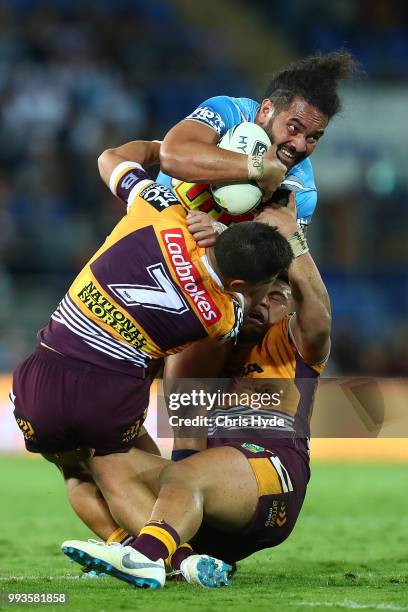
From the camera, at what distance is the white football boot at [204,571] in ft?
16.3

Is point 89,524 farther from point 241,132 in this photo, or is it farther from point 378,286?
point 378,286

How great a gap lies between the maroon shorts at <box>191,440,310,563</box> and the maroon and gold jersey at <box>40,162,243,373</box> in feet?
2.12

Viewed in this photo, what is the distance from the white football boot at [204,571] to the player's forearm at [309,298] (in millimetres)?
1210

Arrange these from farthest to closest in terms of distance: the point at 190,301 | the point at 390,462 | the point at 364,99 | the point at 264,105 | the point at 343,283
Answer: the point at 364,99 → the point at 343,283 → the point at 390,462 → the point at 264,105 → the point at 190,301

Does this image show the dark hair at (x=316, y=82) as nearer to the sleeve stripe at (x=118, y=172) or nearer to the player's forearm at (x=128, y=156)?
the player's forearm at (x=128, y=156)

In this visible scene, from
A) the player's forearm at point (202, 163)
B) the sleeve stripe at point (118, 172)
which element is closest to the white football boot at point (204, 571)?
the player's forearm at point (202, 163)

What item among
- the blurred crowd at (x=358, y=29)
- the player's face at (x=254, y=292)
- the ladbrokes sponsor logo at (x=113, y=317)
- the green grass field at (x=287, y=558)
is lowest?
the green grass field at (x=287, y=558)

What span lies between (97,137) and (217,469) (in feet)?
37.8

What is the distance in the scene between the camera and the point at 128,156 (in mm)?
5848

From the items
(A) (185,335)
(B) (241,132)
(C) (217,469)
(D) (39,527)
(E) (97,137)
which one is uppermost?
(E) (97,137)

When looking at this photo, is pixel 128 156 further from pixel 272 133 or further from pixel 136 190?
→ pixel 272 133

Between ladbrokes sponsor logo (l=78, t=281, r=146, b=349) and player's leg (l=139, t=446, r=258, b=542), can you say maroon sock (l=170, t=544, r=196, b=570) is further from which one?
ladbrokes sponsor logo (l=78, t=281, r=146, b=349)

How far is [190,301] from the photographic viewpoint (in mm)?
5008

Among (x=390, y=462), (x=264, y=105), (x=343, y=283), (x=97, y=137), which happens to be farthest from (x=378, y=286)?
(x=264, y=105)
